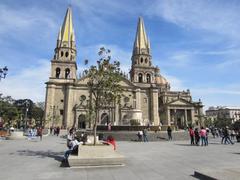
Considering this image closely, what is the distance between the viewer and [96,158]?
9.06 m

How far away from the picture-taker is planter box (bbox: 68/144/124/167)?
29.2 feet

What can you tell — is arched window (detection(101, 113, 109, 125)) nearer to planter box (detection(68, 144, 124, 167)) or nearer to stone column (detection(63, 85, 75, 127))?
stone column (detection(63, 85, 75, 127))

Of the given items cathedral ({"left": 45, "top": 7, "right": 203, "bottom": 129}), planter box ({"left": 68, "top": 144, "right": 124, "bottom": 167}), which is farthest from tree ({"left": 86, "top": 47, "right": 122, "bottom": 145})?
cathedral ({"left": 45, "top": 7, "right": 203, "bottom": 129})

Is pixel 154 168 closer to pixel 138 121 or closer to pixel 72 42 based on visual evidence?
pixel 138 121

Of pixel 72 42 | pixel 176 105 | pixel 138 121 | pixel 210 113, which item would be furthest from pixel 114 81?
pixel 210 113

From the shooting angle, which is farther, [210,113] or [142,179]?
[210,113]

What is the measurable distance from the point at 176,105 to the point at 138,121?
44652 millimetres

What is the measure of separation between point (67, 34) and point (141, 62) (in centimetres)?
2163

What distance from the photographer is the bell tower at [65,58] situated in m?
57.2

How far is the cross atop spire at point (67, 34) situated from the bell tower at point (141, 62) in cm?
1788

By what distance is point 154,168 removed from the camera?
8.75 meters

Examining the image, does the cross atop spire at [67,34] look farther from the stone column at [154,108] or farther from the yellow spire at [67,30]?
the stone column at [154,108]

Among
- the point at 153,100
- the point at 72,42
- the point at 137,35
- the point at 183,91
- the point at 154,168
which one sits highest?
the point at 137,35

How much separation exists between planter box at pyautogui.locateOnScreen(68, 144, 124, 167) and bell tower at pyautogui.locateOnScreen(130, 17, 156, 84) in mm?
54851
